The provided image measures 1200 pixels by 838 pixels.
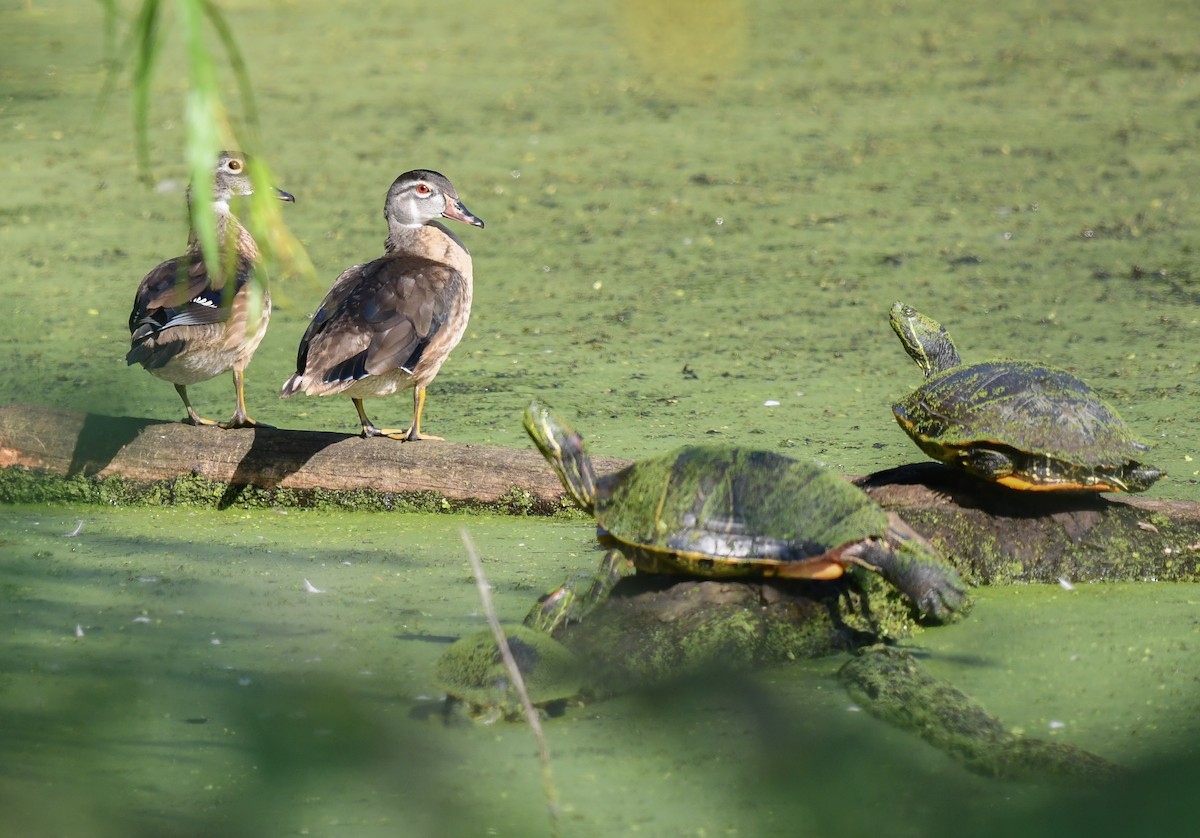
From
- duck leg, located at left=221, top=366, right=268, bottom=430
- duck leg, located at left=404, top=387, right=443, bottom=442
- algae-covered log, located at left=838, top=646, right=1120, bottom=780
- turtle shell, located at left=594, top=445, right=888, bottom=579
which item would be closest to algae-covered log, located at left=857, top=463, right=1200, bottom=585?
turtle shell, located at left=594, top=445, right=888, bottom=579

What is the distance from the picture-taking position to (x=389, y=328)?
4.02 metres

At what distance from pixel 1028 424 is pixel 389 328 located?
1764 millimetres

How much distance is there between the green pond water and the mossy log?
8cm

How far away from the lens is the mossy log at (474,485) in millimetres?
3273

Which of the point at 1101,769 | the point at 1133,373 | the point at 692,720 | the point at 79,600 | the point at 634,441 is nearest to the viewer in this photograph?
the point at 1101,769

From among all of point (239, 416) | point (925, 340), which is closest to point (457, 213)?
point (239, 416)

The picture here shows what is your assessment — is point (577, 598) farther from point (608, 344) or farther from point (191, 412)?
point (608, 344)

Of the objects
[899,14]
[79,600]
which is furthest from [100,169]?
[899,14]

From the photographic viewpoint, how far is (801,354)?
523cm

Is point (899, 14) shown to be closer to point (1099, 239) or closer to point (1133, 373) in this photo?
point (1099, 239)

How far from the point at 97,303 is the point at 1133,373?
3.97 metres

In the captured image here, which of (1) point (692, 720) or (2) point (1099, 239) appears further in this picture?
(2) point (1099, 239)

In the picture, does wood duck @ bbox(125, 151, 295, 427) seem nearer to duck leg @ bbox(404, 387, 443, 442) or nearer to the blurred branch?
duck leg @ bbox(404, 387, 443, 442)

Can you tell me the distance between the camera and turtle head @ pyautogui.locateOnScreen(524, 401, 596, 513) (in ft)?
10.6
